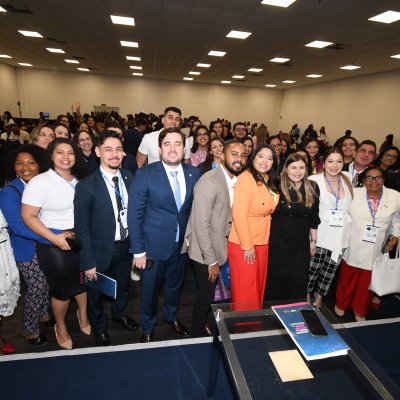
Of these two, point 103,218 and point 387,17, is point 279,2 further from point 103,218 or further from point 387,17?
point 103,218

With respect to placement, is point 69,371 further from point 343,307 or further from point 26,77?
point 26,77

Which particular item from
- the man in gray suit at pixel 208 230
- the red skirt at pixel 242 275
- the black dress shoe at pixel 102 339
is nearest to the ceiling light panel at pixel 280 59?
the man in gray suit at pixel 208 230

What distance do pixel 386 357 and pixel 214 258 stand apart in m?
1.75

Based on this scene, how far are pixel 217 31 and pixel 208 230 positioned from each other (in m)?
6.04

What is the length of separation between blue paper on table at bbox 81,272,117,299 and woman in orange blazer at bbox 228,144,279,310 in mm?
1006

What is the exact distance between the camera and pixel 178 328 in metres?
2.46

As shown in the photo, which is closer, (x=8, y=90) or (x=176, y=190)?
(x=176, y=190)

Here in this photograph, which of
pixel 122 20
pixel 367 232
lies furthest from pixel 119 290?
pixel 122 20

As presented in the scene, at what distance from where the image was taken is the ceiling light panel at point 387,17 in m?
4.63

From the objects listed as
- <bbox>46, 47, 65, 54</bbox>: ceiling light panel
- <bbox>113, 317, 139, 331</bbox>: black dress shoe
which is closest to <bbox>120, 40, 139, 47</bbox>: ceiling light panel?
<bbox>46, 47, 65, 54</bbox>: ceiling light panel

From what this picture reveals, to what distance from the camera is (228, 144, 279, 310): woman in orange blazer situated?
218 centimetres

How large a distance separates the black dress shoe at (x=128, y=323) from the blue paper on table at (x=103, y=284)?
69cm

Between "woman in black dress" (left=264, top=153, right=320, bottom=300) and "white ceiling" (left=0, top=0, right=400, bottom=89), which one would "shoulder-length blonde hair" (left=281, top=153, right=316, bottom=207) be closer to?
"woman in black dress" (left=264, top=153, right=320, bottom=300)

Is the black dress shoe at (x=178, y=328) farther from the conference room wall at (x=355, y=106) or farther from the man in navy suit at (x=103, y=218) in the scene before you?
the conference room wall at (x=355, y=106)
